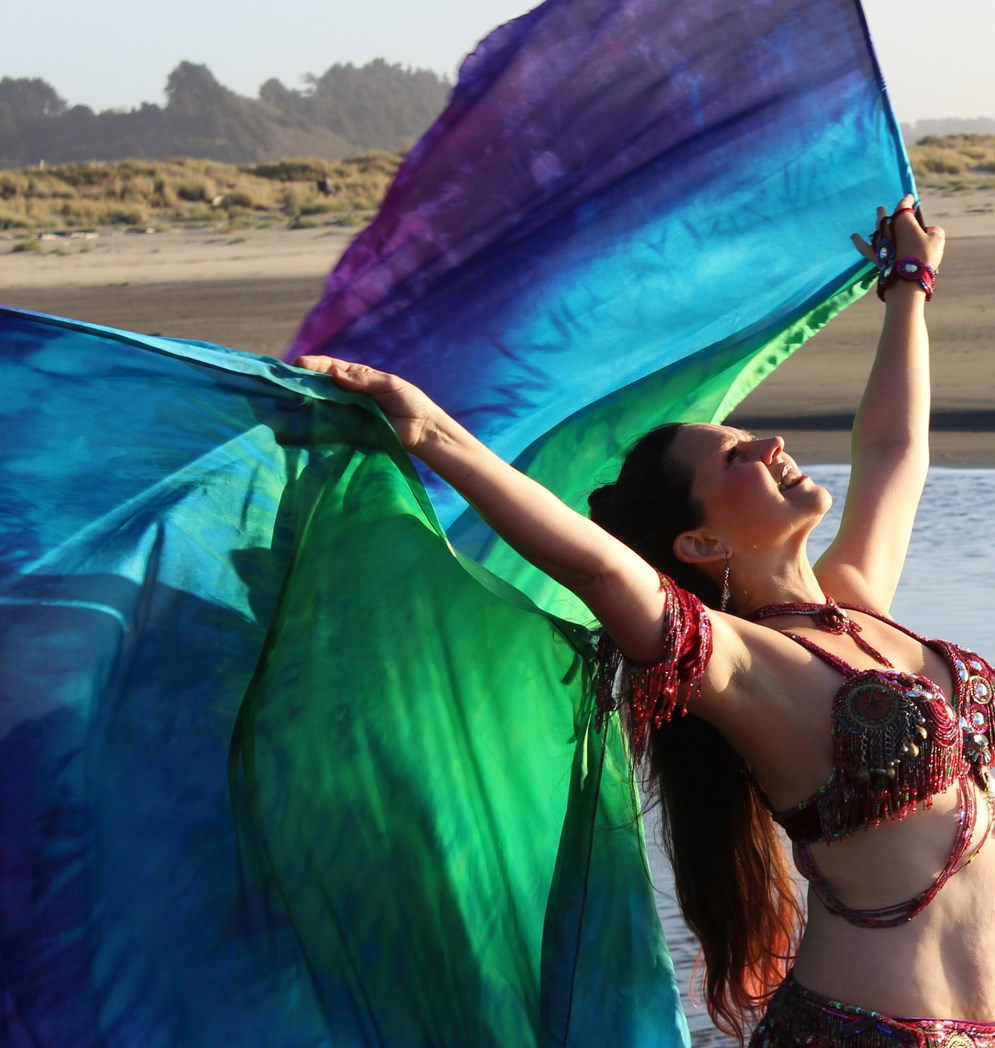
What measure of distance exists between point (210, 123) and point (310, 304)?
136912mm

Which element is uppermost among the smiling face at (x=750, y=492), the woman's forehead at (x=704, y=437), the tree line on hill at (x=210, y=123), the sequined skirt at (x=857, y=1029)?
the woman's forehead at (x=704, y=437)

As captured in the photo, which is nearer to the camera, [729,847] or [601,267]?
[729,847]

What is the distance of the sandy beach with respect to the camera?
10547mm

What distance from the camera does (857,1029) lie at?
2.50 metres

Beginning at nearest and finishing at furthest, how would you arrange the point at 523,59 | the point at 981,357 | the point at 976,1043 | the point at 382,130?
the point at 976,1043
the point at 523,59
the point at 981,357
the point at 382,130

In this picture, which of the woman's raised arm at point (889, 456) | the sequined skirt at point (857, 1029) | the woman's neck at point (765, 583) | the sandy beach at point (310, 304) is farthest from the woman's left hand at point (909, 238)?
the sandy beach at point (310, 304)

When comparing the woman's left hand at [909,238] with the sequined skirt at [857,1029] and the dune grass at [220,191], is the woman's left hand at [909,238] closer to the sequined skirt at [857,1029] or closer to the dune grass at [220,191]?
the sequined skirt at [857,1029]

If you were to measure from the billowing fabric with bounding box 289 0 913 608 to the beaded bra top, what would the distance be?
A: 91cm

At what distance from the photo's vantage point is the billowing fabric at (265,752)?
2.45 meters

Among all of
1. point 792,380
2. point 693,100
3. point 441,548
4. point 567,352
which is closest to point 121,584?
point 441,548

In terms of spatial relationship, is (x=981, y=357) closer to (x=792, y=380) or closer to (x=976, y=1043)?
(x=792, y=380)

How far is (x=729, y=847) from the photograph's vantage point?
288 cm

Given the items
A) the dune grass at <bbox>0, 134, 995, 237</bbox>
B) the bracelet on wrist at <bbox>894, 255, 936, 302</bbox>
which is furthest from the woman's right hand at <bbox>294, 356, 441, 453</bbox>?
the dune grass at <bbox>0, 134, 995, 237</bbox>

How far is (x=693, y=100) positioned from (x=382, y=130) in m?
171
